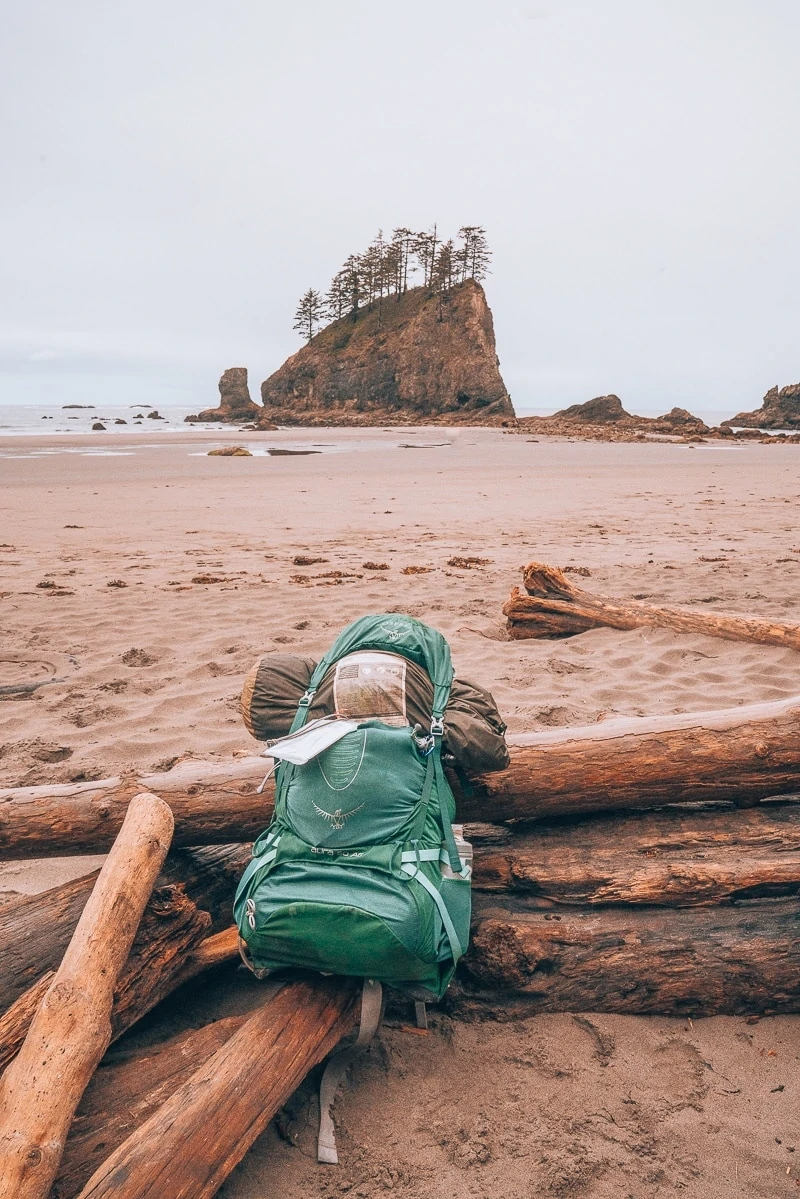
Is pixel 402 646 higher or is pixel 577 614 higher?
pixel 402 646

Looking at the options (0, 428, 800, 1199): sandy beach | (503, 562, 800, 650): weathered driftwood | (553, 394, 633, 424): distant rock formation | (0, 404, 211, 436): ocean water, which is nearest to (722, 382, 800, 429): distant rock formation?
(553, 394, 633, 424): distant rock formation

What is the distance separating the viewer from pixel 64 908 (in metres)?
2.52

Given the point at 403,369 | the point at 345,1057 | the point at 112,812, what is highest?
the point at 403,369

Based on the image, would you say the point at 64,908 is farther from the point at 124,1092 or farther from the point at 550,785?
the point at 550,785

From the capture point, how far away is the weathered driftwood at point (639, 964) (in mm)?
2621

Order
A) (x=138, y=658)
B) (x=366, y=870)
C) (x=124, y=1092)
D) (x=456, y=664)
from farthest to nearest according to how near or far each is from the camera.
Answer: (x=138, y=658) < (x=456, y=664) < (x=366, y=870) < (x=124, y=1092)

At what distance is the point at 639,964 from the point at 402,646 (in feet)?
4.40

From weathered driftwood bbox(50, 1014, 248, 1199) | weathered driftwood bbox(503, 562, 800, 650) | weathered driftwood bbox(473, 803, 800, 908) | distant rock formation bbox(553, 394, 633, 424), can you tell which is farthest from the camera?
distant rock formation bbox(553, 394, 633, 424)

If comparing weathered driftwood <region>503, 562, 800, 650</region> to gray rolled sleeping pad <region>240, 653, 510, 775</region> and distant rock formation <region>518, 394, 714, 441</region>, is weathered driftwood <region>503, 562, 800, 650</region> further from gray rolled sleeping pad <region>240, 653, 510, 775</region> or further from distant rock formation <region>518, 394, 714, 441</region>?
distant rock formation <region>518, 394, 714, 441</region>

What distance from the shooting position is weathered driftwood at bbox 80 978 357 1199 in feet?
5.98

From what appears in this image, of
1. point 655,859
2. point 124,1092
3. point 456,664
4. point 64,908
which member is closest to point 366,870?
point 124,1092

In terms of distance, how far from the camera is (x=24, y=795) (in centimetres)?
296

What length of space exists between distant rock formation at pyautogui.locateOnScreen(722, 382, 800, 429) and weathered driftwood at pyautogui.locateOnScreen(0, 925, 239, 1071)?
67774 millimetres

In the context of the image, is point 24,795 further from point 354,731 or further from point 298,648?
point 298,648
